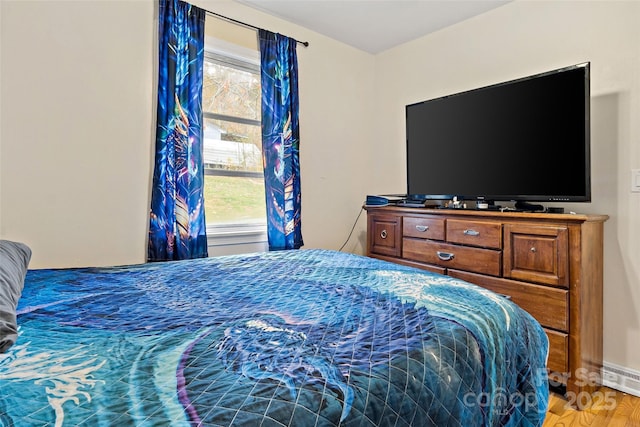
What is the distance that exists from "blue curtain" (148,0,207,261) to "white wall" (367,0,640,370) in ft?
6.88

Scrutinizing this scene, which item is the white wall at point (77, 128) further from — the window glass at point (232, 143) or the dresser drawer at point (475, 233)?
the dresser drawer at point (475, 233)

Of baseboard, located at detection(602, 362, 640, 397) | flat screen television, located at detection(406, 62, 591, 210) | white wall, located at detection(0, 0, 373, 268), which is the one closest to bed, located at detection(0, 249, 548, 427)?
white wall, located at detection(0, 0, 373, 268)

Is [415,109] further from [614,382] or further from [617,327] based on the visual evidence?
[614,382]

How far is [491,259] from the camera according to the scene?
7.38ft

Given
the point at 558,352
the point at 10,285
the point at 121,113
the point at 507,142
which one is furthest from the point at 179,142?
the point at 558,352

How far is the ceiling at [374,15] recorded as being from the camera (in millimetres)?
2725

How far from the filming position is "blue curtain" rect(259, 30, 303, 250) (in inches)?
110

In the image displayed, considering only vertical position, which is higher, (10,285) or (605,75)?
(605,75)

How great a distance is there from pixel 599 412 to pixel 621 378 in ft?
1.33

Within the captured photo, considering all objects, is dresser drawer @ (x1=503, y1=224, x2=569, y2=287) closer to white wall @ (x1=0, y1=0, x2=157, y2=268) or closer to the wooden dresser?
A: the wooden dresser

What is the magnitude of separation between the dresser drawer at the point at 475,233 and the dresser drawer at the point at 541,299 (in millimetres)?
226

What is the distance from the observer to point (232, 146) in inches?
111

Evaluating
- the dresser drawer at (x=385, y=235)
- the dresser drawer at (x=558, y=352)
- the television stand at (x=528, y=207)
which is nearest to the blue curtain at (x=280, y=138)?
the dresser drawer at (x=385, y=235)

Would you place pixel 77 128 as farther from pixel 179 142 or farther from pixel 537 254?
pixel 537 254
